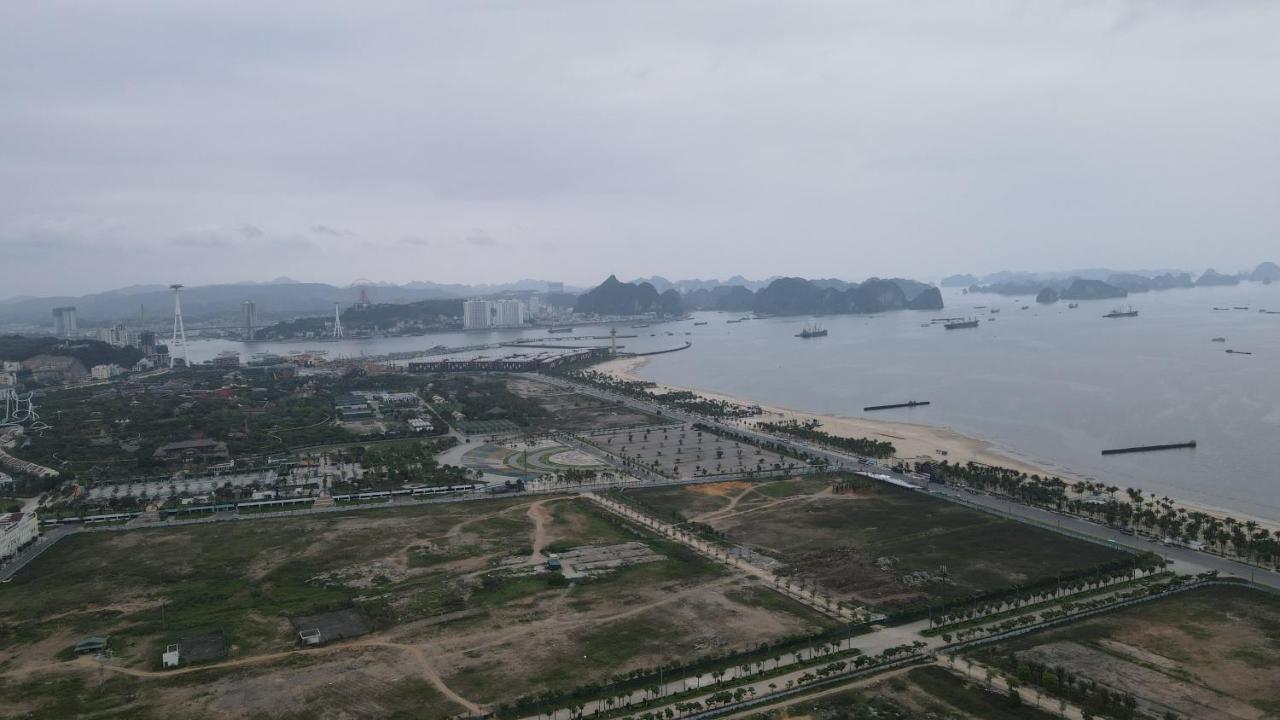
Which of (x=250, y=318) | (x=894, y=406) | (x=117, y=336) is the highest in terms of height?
(x=250, y=318)

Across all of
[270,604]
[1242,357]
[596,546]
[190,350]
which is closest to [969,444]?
[596,546]

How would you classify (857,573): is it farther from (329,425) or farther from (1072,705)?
(329,425)

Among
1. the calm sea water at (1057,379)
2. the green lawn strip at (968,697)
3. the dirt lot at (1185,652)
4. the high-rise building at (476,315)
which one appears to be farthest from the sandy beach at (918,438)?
the high-rise building at (476,315)

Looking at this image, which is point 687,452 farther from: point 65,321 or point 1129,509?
point 65,321

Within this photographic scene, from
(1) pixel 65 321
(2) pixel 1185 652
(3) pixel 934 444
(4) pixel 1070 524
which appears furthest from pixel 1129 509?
(1) pixel 65 321

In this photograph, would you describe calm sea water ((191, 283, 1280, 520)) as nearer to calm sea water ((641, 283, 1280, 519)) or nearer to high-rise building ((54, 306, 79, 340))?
calm sea water ((641, 283, 1280, 519))
